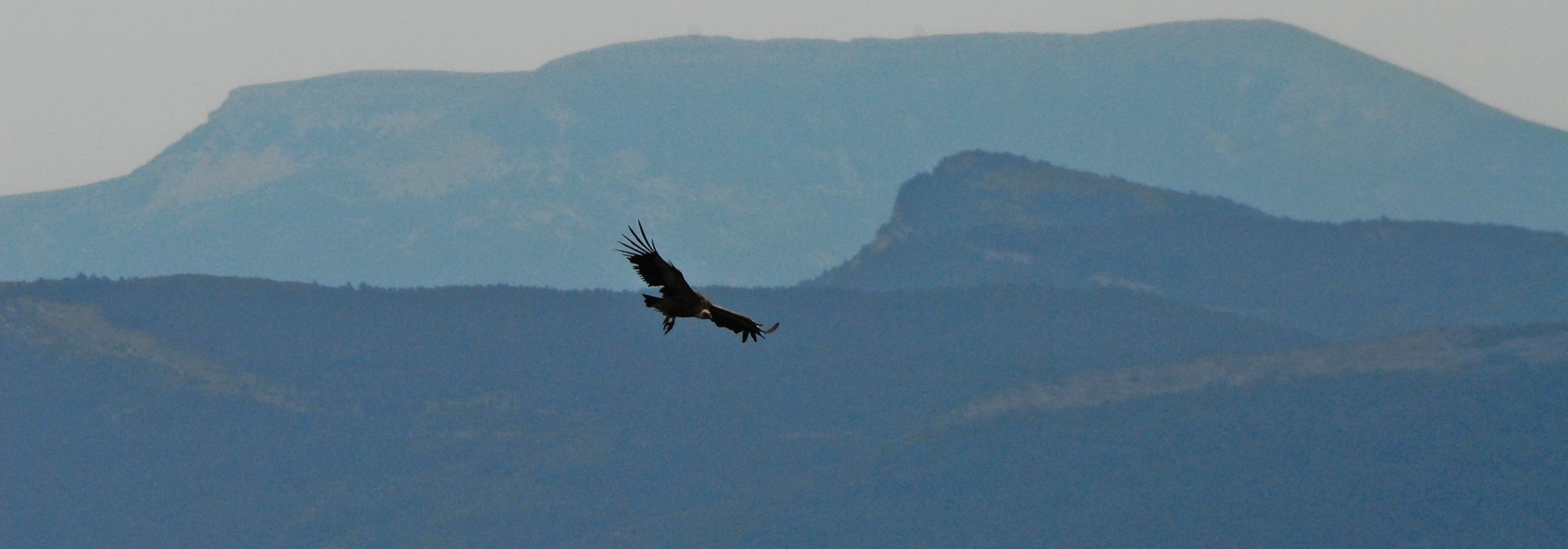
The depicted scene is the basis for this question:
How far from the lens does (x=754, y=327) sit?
75.4 ft

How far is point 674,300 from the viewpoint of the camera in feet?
79.2

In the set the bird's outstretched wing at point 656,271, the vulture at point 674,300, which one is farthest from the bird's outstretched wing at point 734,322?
the bird's outstretched wing at point 656,271

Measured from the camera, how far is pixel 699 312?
24.0 meters

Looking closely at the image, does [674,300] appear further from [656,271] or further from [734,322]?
[734,322]

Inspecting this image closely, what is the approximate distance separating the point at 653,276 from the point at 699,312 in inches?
27.3

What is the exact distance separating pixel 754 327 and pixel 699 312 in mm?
1187

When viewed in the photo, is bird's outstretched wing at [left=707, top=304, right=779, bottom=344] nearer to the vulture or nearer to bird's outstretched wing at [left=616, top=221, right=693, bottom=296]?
the vulture

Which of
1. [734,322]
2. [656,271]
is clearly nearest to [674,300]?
[656,271]

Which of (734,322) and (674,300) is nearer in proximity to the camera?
(734,322)

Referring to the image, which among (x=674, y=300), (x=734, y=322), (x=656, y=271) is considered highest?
(x=656, y=271)

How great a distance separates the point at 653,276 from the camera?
936 inches

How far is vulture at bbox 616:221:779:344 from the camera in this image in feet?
76.1

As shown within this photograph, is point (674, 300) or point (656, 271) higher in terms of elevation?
point (656, 271)

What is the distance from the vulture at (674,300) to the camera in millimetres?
23188
